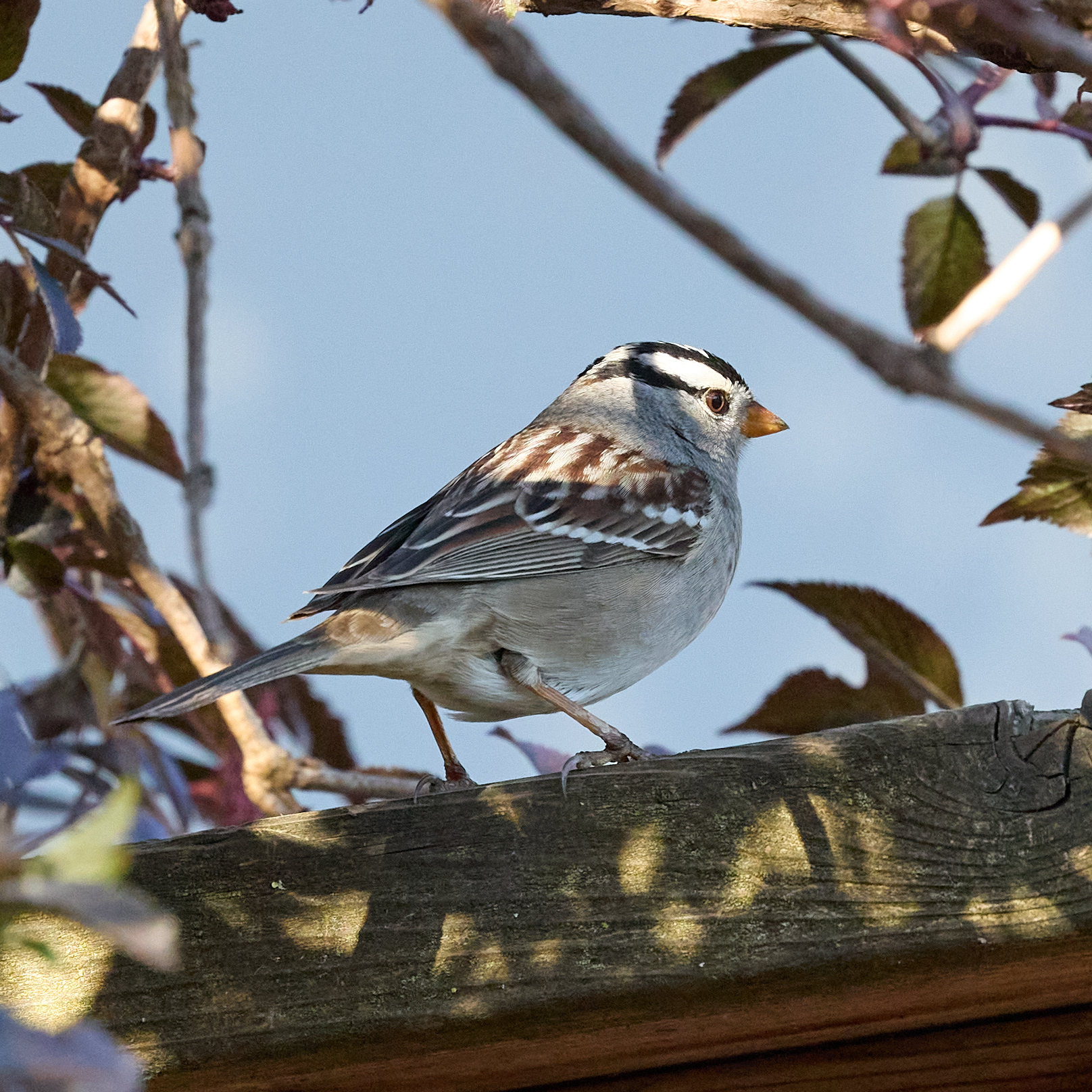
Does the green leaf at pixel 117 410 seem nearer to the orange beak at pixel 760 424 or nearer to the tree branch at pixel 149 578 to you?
the tree branch at pixel 149 578

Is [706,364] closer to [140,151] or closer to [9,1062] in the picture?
[140,151]

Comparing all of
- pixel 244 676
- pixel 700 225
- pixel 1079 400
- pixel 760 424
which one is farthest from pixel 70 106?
pixel 700 225

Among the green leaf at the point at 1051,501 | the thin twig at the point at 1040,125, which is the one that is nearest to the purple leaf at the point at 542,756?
the green leaf at the point at 1051,501

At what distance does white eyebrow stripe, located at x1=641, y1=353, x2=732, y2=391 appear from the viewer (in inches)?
100

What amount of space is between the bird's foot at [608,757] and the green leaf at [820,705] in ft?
0.41

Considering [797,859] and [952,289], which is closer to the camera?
[797,859]

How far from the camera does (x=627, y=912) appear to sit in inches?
46.2

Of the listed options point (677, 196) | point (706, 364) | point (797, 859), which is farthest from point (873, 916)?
point (706, 364)

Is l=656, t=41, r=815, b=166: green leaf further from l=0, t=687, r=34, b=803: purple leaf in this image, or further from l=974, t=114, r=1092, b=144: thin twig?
l=0, t=687, r=34, b=803: purple leaf

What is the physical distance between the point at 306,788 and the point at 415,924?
0.62 m

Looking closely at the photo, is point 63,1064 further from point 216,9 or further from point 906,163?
point 906,163

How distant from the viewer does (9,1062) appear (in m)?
0.48

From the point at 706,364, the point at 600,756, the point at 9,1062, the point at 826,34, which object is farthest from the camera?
the point at 706,364

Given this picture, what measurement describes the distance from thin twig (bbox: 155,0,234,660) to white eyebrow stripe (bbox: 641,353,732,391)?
998 mm
